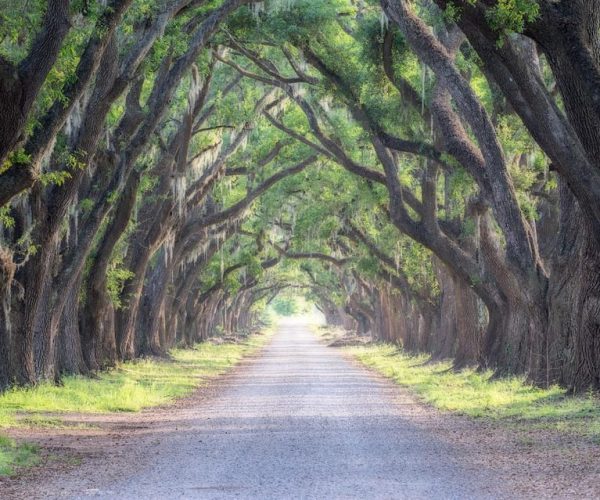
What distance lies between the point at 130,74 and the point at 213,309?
52969 mm

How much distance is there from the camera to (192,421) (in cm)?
1420

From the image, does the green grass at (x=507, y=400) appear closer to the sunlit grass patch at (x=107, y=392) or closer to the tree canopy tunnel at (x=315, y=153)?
the tree canopy tunnel at (x=315, y=153)

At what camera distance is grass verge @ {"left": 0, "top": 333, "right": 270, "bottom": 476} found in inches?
411

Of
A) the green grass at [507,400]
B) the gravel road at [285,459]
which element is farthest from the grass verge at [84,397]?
the green grass at [507,400]

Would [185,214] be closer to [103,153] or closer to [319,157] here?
[319,157]

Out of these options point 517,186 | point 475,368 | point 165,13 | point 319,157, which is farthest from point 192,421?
point 319,157

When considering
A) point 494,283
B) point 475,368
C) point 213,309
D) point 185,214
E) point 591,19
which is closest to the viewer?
point 591,19

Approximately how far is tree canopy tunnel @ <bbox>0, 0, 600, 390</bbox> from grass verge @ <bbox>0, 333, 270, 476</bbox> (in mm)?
661

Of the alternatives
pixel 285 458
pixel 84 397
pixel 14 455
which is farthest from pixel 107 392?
pixel 285 458

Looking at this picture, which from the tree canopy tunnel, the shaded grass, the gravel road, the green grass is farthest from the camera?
the green grass

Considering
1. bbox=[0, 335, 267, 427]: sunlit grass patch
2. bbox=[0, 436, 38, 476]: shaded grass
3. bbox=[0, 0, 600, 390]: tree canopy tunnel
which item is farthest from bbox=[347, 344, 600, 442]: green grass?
bbox=[0, 436, 38, 476]: shaded grass

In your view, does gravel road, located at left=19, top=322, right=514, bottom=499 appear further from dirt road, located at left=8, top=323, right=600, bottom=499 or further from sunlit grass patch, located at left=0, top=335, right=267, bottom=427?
sunlit grass patch, located at left=0, top=335, right=267, bottom=427

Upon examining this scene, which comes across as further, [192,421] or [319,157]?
[319,157]

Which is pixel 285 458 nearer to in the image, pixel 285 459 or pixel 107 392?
pixel 285 459
